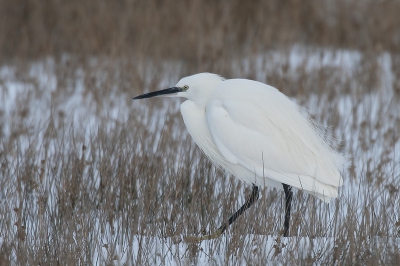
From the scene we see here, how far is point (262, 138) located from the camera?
9.18ft

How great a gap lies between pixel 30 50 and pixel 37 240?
15.4ft

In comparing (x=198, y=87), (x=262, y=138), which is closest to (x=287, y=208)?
(x=262, y=138)

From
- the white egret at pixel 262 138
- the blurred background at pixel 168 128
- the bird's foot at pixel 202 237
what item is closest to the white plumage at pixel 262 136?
the white egret at pixel 262 138

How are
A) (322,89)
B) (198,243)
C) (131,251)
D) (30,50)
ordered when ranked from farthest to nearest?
(30,50) → (322,89) → (198,243) → (131,251)

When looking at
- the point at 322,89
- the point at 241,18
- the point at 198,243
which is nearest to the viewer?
the point at 198,243

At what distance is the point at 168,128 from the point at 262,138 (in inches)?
52.5

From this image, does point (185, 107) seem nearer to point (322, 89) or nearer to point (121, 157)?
point (121, 157)

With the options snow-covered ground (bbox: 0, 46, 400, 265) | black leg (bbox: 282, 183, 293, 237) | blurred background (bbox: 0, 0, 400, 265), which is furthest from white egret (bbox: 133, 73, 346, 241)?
snow-covered ground (bbox: 0, 46, 400, 265)

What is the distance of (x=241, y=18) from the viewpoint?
727 cm

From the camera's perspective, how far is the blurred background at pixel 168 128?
2.39m

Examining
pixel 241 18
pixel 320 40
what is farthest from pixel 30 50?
pixel 320 40

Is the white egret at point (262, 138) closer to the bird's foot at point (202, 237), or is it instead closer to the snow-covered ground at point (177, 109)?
the bird's foot at point (202, 237)

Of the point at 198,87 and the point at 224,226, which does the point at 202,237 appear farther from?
the point at 198,87

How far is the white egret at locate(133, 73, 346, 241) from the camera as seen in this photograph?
2746 millimetres
